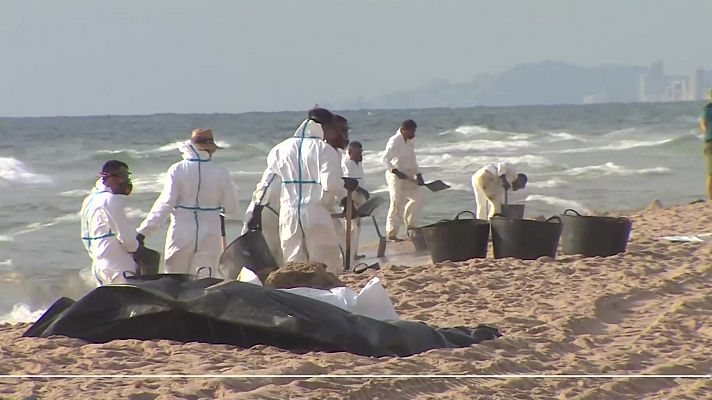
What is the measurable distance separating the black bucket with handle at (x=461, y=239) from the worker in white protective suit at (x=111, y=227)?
345 centimetres

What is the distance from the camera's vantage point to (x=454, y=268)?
9797mm

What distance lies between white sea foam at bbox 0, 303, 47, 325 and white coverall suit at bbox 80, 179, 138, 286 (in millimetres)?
3797

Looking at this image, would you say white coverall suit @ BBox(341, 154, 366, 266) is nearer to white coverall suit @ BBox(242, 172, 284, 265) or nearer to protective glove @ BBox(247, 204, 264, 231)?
white coverall suit @ BBox(242, 172, 284, 265)

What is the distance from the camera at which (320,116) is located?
884 centimetres

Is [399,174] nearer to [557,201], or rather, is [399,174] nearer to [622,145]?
[557,201]

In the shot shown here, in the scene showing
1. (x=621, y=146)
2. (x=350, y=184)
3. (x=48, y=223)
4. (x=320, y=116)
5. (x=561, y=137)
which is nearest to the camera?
(x=320, y=116)

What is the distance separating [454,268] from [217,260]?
2.18 m

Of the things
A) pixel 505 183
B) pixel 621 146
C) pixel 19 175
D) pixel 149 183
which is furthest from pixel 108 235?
pixel 621 146

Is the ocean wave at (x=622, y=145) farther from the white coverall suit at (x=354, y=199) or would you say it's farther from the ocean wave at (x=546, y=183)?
the white coverall suit at (x=354, y=199)

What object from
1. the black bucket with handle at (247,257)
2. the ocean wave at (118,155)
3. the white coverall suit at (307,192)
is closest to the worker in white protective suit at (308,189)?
the white coverall suit at (307,192)

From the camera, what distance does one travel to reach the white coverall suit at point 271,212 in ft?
30.1

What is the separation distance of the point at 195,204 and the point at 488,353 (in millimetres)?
2951

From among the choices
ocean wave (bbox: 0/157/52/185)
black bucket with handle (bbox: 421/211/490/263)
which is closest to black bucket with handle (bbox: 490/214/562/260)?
black bucket with handle (bbox: 421/211/490/263)

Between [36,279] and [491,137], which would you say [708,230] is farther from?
[491,137]
